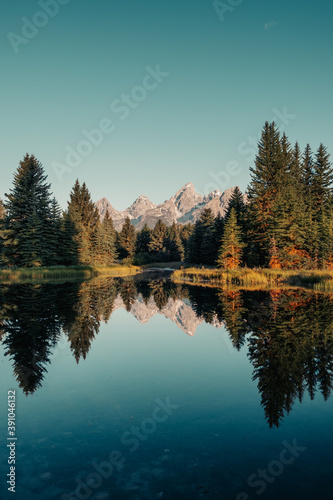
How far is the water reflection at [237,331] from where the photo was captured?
7.14 metres

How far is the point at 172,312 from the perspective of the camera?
1709 centimetres

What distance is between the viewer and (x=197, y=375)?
7926mm

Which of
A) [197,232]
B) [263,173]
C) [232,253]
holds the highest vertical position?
[263,173]

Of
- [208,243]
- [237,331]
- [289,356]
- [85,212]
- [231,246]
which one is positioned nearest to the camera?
[289,356]

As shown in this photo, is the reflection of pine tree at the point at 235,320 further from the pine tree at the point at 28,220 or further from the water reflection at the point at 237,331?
the pine tree at the point at 28,220

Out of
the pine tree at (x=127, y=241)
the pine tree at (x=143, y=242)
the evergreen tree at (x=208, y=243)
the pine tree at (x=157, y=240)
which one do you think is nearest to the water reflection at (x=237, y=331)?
the evergreen tree at (x=208, y=243)

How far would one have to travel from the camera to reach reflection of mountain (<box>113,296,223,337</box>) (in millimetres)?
13804

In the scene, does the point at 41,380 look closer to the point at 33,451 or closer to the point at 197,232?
the point at 33,451

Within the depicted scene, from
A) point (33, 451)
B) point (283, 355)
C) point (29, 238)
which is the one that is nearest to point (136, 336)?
point (283, 355)

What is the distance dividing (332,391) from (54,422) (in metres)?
5.85
